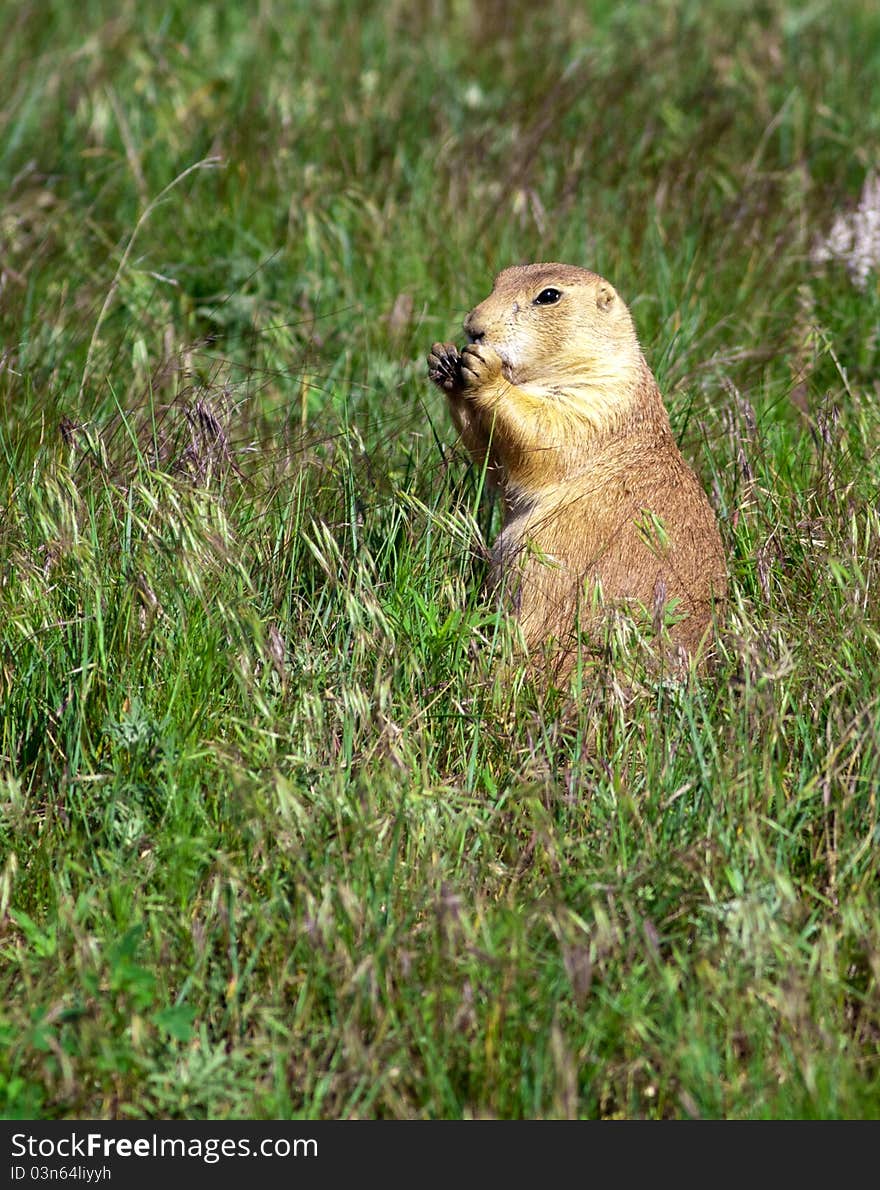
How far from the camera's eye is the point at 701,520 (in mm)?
3762

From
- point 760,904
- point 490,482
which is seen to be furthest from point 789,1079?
point 490,482

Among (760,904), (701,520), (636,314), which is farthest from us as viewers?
(636,314)

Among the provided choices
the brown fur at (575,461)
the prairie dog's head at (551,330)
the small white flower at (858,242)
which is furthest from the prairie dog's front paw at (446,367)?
the small white flower at (858,242)

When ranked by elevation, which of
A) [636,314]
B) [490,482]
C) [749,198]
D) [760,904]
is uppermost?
[749,198]

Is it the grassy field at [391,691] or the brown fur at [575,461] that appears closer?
the grassy field at [391,691]

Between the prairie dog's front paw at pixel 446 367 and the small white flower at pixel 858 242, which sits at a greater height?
the small white flower at pixel 858 242

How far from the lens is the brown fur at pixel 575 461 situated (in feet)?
11.9

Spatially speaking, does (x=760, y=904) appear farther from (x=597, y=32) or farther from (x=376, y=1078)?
(x=597, y=32)

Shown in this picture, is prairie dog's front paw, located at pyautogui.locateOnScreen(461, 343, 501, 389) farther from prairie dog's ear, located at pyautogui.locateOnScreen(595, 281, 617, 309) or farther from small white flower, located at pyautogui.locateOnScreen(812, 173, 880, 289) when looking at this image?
small white flower, located at pyautogui.locateOnScreen(812, 173, 880, 289)

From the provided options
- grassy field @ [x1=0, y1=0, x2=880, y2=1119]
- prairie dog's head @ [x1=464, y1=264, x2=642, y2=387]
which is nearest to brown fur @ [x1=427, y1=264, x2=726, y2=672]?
prairie dog's head @ [x1=464, y1=264, x2=642, y2=387]

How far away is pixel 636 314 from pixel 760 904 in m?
2.79

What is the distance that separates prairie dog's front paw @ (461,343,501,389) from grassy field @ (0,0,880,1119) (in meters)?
0.27

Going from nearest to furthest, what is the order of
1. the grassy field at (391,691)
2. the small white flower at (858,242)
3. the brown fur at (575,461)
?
1. the grassy field at (391,691)
2. the brown fur at (575,461)
3. the small white flower at (858,242)

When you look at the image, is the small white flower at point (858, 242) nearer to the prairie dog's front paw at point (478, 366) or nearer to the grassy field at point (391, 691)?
the grassy field at point (391, 691)
